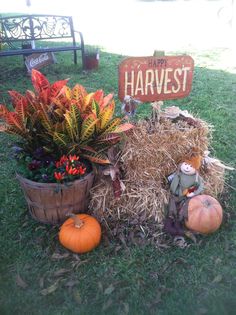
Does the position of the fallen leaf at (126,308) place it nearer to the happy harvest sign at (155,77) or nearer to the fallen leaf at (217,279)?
the fallen leaf at (217,279)

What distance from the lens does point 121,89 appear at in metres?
2.94

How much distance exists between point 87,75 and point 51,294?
4692 millimetres

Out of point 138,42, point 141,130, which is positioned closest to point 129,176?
point 141,130

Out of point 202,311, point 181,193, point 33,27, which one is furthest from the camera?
point 33,27

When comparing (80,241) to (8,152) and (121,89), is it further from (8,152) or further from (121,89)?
(8,152)

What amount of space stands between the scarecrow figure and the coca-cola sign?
12.8 feet

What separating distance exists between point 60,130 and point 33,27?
14.7 ft

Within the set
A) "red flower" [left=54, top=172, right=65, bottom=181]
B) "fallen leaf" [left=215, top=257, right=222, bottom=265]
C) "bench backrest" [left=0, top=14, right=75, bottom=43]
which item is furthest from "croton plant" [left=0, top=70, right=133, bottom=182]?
"bench backrest" [left=0, top=14, right=75, bottom=43]

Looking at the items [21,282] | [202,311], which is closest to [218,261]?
[202,311]

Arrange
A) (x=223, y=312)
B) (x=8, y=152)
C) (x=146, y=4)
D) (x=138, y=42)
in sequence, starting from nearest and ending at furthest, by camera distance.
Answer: (x=223, y=312) → (x=8, y=152) → (x=138, y=42) → (x=146, y=4)

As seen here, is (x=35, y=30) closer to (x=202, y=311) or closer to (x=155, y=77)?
(x=155, y=77)

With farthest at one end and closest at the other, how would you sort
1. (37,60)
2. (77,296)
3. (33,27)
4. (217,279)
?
(33,27)
(37,60)
(217,279)
(77,296)

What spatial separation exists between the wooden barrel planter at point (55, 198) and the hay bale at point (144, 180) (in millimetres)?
118

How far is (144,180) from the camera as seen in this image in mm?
2969
